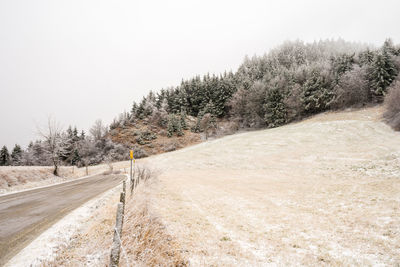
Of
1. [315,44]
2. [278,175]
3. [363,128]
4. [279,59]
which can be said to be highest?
[315,44]

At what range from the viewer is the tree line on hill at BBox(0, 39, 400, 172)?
41.9m

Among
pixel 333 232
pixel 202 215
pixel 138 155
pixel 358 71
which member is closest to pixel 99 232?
pixel 202 215

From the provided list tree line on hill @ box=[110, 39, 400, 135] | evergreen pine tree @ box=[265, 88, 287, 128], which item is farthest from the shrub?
evergreen pine tree @ box=[265, 88, 287, 128]

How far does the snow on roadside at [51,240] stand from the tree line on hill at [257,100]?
24864mm

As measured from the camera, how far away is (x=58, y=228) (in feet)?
21.8

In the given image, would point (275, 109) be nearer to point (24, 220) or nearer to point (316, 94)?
point (316, 94)

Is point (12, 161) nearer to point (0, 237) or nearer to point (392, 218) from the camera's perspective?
point (0, 237)

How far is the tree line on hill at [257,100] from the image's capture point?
4191 centimetres

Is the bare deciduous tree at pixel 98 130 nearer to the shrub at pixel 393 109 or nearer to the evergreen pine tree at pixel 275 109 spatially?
the evergreen pine tree at pixel 275 109

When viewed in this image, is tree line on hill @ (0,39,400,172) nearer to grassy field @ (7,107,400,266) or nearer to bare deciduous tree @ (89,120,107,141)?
bare deciduous tree @ (89,120,107,141)

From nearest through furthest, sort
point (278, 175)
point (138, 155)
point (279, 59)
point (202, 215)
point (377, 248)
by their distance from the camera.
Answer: point (377, 248) → point (202, 215) → point (278, 175) → point (138, 155) → point (279, 59)

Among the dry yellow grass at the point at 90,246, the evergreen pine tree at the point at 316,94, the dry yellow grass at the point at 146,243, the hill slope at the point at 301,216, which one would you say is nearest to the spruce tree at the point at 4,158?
the hill slope at the point at 301,216

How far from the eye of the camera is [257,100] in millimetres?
58812

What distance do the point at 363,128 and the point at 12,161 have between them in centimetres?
9382
